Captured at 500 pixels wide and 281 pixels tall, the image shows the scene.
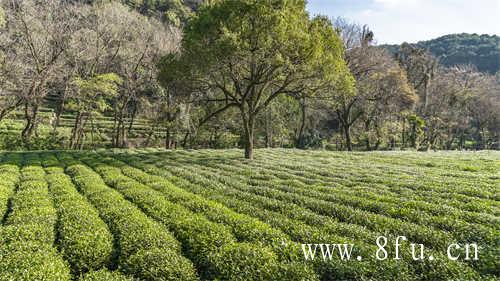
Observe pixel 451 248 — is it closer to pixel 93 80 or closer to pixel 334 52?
pixel 334 52

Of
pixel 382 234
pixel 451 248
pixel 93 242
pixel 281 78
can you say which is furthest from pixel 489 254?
pixel 281 78

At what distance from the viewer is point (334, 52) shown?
22703mm

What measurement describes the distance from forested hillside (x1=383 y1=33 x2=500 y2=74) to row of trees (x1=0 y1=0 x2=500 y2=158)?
157 feet

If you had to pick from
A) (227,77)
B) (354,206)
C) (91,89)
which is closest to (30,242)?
(354,206)

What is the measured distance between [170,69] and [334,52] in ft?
39.3

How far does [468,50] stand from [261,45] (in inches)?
5380

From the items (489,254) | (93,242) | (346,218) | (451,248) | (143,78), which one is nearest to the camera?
(489,254)

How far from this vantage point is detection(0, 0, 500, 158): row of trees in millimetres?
21203

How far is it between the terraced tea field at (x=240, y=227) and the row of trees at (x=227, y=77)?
9927 mm

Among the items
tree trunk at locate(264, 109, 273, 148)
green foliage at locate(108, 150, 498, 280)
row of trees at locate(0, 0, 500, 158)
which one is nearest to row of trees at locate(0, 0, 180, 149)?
row of trees at locate(0, 0, 500, 158)

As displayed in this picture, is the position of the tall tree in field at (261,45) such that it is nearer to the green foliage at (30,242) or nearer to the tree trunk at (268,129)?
the green foliage at (30,242)

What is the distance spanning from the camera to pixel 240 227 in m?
8.86

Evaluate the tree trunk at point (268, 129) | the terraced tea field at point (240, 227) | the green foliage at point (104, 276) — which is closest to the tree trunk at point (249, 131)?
the terraced tea field at point (240, 227)

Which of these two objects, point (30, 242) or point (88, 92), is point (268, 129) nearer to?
point (88, 92)
